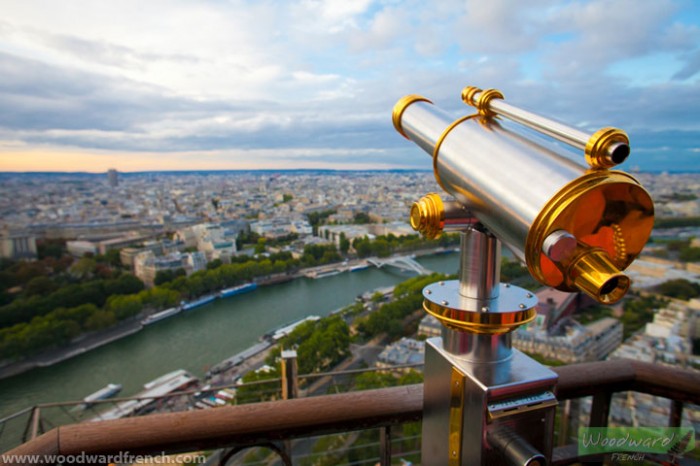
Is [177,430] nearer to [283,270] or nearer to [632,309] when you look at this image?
[632,309]

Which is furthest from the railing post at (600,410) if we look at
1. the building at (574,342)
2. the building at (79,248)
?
the building at (79,248)

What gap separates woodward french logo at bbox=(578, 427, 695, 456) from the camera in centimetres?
58

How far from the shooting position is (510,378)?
14.2 inches

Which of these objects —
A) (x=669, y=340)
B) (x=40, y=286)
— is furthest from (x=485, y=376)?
(x=40, y=286)

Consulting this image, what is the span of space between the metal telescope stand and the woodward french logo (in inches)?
→ 10.4

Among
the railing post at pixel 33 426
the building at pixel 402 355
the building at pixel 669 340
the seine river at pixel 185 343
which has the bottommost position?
the seine river at pixel 185 343

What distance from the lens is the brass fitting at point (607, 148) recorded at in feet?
0.88

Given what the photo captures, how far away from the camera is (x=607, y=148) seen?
0.27 metres

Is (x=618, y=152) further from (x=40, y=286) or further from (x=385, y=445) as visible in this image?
(x=40, y=286)

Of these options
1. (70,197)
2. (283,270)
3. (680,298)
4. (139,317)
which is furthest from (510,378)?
(70,197)

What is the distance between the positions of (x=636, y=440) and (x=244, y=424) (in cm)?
50

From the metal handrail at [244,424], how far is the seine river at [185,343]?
303 inches

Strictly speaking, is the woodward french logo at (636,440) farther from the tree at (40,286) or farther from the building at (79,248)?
the building at (79,248)

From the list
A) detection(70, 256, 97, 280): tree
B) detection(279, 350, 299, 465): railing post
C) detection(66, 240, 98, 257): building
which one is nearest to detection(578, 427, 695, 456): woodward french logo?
detection(279, 350, 299, 465): railing post
